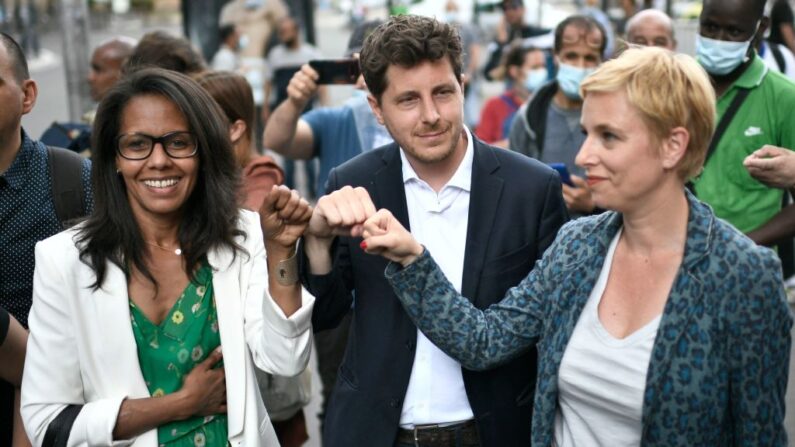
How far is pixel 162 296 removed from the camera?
2.99 metres

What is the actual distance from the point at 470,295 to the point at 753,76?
2265 mm

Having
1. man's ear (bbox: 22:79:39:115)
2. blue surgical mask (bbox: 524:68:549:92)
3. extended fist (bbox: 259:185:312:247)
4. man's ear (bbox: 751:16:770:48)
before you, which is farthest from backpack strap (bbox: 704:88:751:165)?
blue surgical mask (bbox: 524:68:549:92)

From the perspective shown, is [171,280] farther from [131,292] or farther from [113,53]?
[113,53]

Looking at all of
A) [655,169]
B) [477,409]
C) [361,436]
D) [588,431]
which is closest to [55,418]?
[361,436]

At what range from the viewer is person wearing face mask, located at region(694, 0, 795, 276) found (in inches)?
179

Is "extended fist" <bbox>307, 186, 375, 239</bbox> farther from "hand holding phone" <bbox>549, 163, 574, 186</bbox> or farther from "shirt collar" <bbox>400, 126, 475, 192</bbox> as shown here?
"hand holding phone" <bbox>549, 163, 574, 186</bbox>

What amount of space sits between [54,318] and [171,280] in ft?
1.04

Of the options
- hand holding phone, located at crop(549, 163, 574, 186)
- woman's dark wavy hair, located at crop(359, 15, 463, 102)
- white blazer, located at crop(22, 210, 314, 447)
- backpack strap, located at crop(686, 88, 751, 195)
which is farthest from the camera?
backpack strap, located at crop(686, 88, 751, 195)

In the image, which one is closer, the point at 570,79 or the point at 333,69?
the point at 333,69

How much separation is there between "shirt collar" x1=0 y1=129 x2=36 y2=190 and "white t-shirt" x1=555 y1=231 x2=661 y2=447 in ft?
6.05

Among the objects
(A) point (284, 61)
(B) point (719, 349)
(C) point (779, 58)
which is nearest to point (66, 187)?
(B) point (719, 349)

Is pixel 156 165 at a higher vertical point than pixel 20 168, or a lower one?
higher

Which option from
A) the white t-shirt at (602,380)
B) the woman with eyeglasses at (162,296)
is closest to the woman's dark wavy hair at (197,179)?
the woman with eyeglasses at (162,296)

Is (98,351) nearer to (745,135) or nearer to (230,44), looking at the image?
(745,135)
